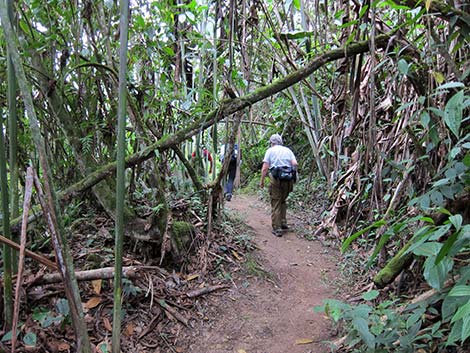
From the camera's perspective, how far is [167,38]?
4.54 m

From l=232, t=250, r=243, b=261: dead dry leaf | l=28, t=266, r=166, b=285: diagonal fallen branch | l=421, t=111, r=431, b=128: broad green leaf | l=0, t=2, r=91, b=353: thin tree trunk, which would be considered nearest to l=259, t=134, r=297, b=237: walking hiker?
l=232, t=250, r=243, b=261: dead dry leaf

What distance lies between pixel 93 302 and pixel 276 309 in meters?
1.84

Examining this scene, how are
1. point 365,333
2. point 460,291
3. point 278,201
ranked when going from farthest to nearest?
point 278,201, point 365,333, point 460,291

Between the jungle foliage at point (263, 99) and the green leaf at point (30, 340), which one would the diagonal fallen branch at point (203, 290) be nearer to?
the jungle foliage at point (263, 99)

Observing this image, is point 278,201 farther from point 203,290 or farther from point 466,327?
point 466,327

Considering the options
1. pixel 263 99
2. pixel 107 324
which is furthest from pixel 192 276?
pixel 263 99

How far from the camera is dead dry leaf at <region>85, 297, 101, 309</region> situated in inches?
115

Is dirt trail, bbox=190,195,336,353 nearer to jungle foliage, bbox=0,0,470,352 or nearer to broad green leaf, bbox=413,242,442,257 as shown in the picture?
jungle foliage, bbox=0,0,470,352

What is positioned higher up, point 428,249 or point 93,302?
point 428,249

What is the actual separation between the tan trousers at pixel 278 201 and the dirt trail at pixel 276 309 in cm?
82

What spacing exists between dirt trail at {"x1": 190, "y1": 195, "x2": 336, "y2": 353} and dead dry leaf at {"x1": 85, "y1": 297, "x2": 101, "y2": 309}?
0.93 m

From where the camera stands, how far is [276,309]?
362 centimetres

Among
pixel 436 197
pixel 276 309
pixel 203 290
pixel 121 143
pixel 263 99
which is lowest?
pixel 276 309

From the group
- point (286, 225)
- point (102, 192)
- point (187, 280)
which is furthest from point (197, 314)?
point (286, 225)
